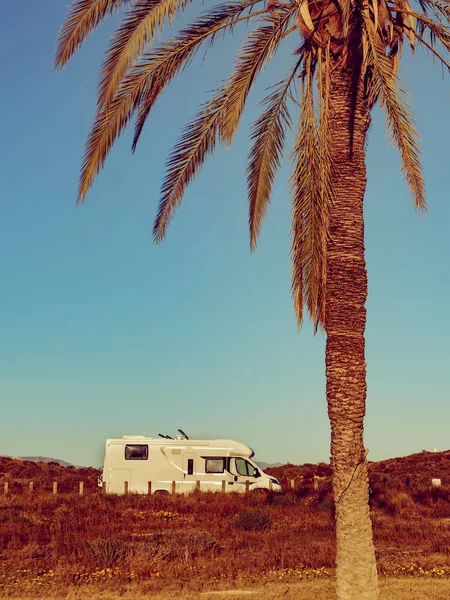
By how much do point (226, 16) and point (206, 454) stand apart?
70.9 ft

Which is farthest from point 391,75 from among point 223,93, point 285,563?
point 285,563

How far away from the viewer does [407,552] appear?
1590 centimetres

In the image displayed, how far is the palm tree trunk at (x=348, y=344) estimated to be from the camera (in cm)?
952

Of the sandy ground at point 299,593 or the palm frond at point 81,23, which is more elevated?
the palm frond at point 81,23

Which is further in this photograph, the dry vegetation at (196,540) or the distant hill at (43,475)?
the distant hill at (43,475)

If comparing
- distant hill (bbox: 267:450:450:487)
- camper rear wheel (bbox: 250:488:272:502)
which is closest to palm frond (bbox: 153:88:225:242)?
camper rear wheel (bbox: 250:488:272:502)

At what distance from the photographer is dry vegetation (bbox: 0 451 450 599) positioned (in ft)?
41.0

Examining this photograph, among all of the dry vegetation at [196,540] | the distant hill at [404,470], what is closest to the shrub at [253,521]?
the dry vegetation at [196,540]

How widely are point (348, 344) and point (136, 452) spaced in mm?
21491

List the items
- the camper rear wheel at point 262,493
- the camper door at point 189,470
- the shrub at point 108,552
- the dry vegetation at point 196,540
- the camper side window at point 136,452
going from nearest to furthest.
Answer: the dry vegetation at point 196,540
the shrub at point 108,552
the camper rear wheel at point 262,493
the camper door at point 189,470
the camper side window at point 136,452

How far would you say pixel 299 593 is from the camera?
11.1 meters

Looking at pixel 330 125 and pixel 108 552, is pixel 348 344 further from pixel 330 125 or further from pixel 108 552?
pixel 108 552

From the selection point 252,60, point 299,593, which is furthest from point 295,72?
point 299,593

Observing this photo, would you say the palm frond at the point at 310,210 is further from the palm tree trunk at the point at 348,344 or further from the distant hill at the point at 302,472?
the distant hill at the point at 302,472
